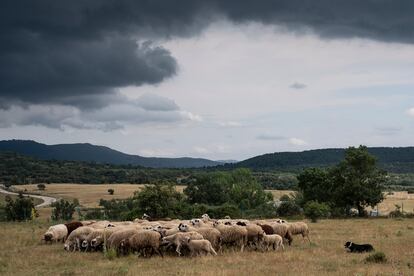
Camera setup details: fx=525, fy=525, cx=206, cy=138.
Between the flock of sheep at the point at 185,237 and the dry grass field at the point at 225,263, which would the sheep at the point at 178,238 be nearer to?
the flock of sheep at the point at 185,237

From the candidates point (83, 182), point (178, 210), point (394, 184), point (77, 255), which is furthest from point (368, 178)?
point (83, 182)

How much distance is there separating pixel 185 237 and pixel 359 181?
1540 inches

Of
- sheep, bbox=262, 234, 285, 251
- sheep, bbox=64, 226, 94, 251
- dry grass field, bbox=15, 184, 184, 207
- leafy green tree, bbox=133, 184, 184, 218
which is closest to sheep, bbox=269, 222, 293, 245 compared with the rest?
sheep, bbox=262, 234, 285, 251

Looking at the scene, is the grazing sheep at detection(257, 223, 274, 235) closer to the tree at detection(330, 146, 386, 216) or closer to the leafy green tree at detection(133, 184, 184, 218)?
the leafy green tree at detection(133, 184, 184, 218)

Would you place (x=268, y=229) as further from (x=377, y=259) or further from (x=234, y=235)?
(x=377, y=259)

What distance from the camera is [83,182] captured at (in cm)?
18188

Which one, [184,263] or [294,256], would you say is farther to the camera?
[294,256]

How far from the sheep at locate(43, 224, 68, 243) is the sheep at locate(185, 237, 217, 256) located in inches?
385

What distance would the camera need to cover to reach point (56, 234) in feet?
91.8

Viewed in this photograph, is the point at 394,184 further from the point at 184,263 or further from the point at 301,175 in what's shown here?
the point at 184,263

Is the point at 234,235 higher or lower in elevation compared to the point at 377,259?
higher

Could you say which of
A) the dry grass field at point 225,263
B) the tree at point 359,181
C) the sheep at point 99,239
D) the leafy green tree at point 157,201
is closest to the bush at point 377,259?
the dry grass field at point 225,263

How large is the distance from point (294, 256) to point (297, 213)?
37.4 m

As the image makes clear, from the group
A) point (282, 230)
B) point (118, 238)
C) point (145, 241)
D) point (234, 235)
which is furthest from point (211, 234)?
point (282, 230)
